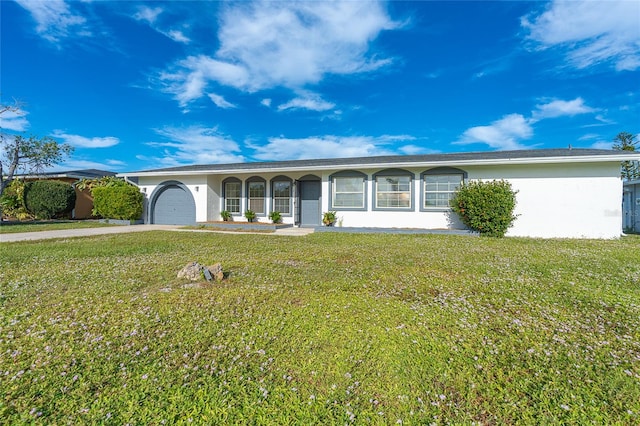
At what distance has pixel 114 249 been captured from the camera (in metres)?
7.64

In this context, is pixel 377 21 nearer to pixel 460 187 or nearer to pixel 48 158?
pixel 460 187

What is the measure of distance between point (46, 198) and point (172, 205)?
Result: 286 inches

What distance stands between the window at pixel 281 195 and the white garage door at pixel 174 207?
4.43 m

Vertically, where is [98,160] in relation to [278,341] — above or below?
above

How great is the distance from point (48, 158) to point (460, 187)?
22.5 m

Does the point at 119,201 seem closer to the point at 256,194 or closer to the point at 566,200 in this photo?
the point at 256,194

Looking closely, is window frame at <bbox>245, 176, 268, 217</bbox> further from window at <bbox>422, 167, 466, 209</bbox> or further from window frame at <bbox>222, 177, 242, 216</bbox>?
window at <bbox>422, 167, 466, 209</bbox>

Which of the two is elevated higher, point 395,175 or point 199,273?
point 395,175

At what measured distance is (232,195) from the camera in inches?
614

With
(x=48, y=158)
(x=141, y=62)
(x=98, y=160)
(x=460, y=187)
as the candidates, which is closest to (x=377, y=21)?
(x=460, y=187)

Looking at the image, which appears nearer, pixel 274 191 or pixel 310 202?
pixel 310 202

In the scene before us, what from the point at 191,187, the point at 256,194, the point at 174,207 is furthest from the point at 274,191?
the point at 174,207

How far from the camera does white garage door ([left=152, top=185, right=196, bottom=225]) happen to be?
1545cm

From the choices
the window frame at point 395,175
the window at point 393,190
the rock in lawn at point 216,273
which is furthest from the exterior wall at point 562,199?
the rock in lawn at point 216,273
